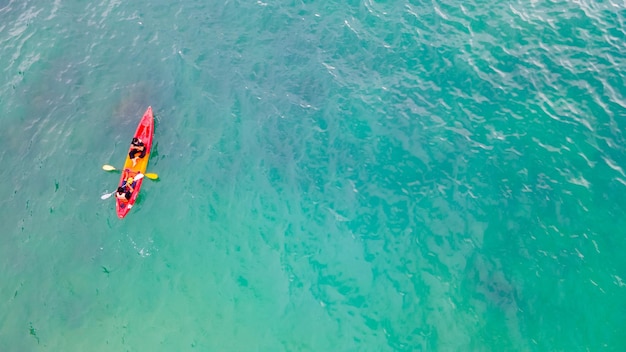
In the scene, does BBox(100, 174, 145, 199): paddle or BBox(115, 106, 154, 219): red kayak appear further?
BBox(100, 174, 145, 199): paddle

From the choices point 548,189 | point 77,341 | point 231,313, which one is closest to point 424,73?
point 548,189

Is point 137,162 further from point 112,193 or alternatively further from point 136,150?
point 112,193

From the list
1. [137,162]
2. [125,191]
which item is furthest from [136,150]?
[125,191]

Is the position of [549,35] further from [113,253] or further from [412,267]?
[113,253]

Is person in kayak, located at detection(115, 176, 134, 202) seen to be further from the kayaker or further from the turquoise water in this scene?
the turquoise water

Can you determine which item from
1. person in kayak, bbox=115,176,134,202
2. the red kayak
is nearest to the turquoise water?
the red kayak

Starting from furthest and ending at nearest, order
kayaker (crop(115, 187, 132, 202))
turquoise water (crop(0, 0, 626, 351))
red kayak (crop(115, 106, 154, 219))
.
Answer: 1. red kayak (crop(115, 106, 154, 219))
2. kayaker (crop(115, 187, 132, 202))
3. turquoise water (crop(0, 0, 626, 351))

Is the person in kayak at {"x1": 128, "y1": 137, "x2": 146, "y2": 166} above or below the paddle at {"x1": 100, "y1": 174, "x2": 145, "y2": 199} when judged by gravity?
above
